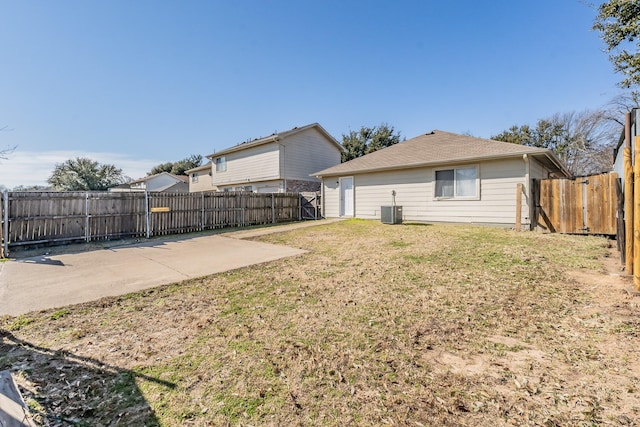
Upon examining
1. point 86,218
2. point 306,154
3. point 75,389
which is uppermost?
point 306,154

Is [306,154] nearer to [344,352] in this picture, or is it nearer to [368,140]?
[368,140]

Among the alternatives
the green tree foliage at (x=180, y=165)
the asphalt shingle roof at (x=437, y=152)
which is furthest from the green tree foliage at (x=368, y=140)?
the green tree foliage at (x=180, y=165)

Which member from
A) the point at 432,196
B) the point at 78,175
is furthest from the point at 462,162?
the point at 78,175

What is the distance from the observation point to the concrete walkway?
169 inches

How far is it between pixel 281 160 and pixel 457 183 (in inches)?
421

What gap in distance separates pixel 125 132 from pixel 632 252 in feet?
89.7

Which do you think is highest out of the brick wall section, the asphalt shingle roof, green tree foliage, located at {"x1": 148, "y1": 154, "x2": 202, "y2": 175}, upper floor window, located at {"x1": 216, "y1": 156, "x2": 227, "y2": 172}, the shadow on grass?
green tree foliage, located at {"x1": 148, "y1": 154, "x2": 202, "y2": 175}

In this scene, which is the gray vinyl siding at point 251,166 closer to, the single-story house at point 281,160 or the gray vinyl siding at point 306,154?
the single-story house at point 281,160

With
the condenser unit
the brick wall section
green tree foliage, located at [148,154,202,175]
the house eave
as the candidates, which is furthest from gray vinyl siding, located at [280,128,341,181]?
green tree foliage, located at [148,154,202,175]

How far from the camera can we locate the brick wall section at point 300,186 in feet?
61.3

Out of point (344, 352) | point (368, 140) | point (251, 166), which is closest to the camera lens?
point (344, 352)

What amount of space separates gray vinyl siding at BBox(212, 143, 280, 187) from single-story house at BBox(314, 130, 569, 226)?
15.4 feet

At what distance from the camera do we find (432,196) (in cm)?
1186

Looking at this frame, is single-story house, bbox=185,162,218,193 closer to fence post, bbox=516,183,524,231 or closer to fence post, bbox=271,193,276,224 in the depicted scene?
fence post, bbox=271,193,276,224
